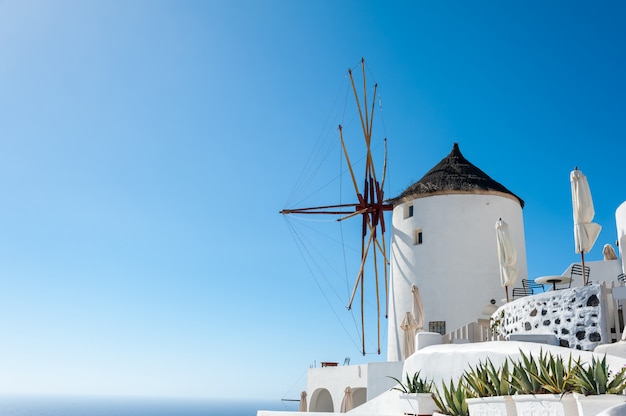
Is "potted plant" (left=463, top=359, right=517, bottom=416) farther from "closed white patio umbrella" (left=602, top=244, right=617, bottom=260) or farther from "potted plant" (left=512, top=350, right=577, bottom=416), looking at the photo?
"closed white patio umbrella" (left=602, top=244, right=617, bottom=260)

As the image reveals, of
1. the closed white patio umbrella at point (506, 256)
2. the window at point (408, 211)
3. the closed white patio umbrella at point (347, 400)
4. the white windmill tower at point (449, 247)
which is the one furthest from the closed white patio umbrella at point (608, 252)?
the closed white patio umbrella at point (347, 400)

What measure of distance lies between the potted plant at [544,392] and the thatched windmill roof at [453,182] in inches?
636

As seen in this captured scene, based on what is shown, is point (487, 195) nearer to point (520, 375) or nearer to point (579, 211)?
point (579, 211)

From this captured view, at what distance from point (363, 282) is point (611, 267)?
9401 mm

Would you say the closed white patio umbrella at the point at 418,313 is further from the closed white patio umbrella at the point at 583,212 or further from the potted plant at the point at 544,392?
the potted plant at the point at 544,392

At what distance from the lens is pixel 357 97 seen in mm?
27812

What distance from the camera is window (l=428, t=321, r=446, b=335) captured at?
22531 mm

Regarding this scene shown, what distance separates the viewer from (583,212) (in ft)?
51.1

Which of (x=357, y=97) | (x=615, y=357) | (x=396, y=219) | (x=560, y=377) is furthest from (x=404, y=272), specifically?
(x=560, y=377)

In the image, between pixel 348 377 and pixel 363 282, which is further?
pixel 363 282

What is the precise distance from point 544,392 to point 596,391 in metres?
0.74

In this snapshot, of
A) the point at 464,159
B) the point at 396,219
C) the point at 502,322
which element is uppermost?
the point at 464,159

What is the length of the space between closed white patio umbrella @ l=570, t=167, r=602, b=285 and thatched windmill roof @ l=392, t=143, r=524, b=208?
27.2 feet

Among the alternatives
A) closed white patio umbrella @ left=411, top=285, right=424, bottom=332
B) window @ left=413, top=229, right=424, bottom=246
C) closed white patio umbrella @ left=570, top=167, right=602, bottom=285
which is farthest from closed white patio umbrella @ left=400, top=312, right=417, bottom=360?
window @ left=413, top=229, right=424, bottom=246
